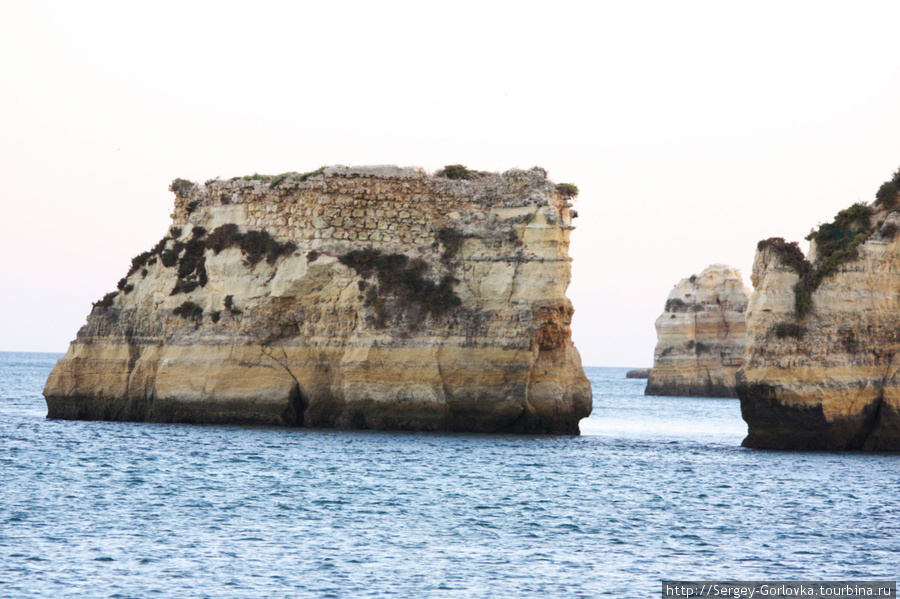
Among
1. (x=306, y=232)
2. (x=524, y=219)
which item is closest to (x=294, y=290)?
(x=306, y=232)

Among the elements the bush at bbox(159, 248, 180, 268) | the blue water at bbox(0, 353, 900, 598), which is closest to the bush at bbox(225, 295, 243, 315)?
the bush at bbox(159, 248, 180, 268)

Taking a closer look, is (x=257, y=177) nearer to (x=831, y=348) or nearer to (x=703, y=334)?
(x=831, y=348)

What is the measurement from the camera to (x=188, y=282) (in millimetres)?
43844

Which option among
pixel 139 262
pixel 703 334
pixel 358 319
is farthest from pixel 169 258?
pixel 703 334

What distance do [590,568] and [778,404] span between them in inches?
658

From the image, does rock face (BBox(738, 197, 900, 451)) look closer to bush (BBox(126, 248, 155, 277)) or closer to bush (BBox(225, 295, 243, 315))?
bush (BBox(225, 295, 243, 315))

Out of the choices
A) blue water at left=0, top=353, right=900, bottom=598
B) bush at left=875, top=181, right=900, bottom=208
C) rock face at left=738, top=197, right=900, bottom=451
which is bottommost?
blue water at left=0, top=353, right=900, bottom=598

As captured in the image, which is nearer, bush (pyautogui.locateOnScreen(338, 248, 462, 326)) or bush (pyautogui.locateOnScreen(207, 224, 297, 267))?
bush (pyautogui.locateOnScreen(338, 248, 462, 326))

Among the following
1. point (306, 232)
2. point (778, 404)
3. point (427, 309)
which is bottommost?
point (778, 404)

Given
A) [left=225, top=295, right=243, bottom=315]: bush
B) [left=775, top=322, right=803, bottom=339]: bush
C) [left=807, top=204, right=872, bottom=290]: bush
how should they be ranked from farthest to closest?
1. [left=225, top=295, right=243, bottom=315]: bush
2. [left=807, top=204, right=872, bottom=290]: bush
3. [left=775, top=322, right=803, bottom=339]: bush

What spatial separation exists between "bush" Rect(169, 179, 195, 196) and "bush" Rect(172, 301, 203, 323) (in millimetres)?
5281

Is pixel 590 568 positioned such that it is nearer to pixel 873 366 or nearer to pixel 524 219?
pixel 873 366

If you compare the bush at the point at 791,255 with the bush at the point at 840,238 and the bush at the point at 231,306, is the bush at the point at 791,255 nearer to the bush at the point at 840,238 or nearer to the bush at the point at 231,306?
the bush at the point at 840,238

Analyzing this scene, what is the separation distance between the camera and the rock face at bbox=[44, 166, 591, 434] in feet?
130
